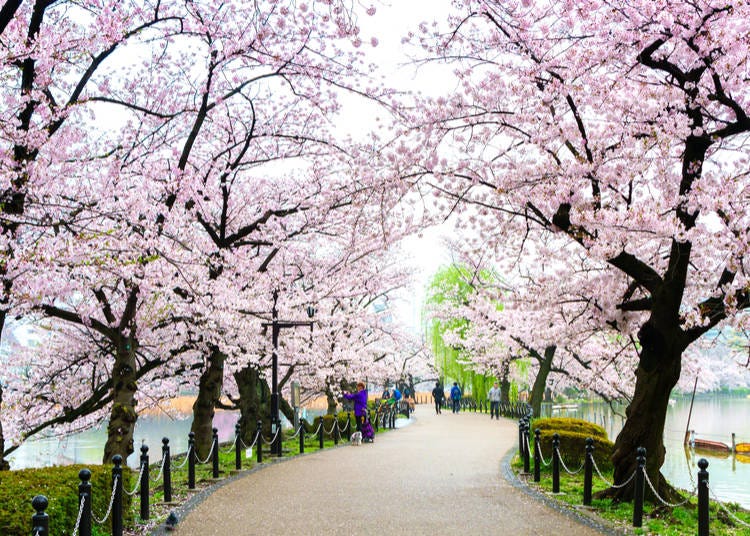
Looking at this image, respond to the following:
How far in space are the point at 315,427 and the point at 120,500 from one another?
1719 cm

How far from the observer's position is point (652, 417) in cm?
1025

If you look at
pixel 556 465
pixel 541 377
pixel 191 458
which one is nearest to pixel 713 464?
pixel 541 377

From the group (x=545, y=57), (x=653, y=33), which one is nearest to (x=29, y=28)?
(x=545, y=57)

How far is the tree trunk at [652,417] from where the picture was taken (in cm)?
1016

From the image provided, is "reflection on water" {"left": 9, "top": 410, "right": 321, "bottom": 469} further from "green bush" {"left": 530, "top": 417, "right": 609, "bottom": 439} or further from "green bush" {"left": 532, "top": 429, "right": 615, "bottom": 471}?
"green bush" {"left": 532, "top": 429, "right": 615, "bottom": 471}

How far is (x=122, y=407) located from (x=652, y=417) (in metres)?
8.41

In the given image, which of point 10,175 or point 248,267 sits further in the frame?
point 248,267

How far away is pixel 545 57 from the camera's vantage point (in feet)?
31.1

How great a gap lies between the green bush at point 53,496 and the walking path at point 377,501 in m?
1.10

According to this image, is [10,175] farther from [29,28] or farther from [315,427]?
[315,427]

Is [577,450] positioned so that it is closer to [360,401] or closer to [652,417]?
[652,417]

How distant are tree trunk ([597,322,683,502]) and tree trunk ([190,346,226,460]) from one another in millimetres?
9260

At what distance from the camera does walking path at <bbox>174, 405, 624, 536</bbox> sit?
8.52 metres

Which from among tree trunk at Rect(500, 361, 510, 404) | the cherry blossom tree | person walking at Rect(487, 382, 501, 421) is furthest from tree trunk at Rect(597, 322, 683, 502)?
tree trunk at Rect(500, 361, 510, 404)
